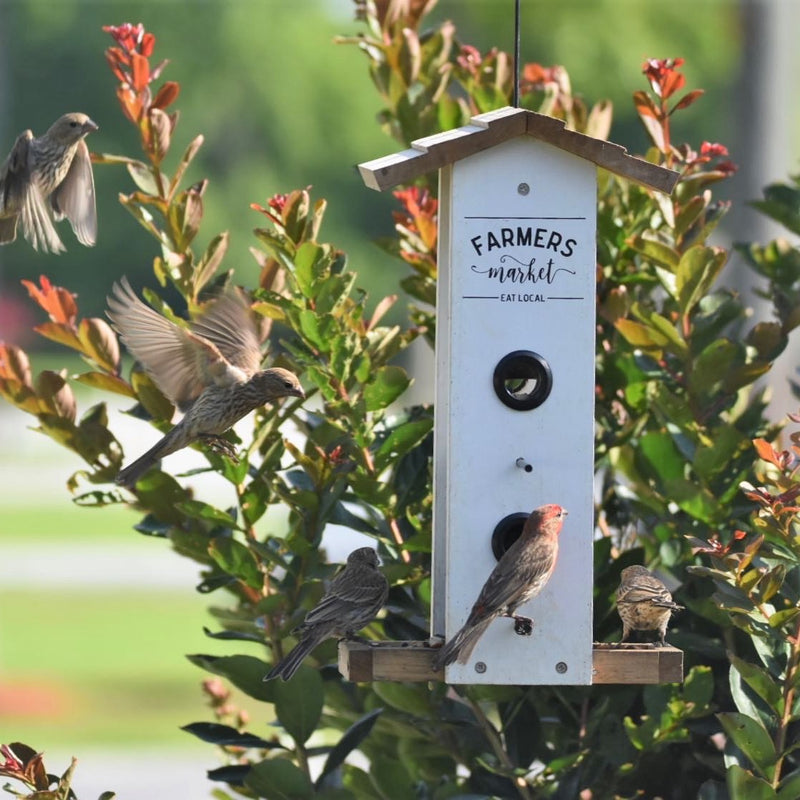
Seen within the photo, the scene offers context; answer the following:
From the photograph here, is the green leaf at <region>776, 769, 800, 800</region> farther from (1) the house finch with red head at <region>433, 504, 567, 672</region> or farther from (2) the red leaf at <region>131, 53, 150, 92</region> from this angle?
(2) the red leaf at <region>131, 53, 150, 92</region>

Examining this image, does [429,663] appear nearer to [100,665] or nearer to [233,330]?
[233,330]

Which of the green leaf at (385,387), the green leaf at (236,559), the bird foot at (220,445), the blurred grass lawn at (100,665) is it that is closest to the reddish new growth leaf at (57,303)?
the bird foot at (220,445)

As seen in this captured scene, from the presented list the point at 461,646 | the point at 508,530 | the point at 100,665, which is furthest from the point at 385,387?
the point at 100,665

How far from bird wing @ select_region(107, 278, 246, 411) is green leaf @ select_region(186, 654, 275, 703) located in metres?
0.66

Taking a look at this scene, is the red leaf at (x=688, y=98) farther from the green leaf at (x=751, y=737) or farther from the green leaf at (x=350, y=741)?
the green leaf at (x=350, y=741)

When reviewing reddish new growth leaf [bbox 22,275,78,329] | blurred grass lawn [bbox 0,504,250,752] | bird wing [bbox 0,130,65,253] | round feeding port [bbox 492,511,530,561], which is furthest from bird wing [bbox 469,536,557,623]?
blurred grass lawn [bbox 0,504,250,752]

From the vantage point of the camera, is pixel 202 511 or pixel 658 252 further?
pixel 658 252

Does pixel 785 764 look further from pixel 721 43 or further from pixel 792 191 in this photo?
pixel 721 43

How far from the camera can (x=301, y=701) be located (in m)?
3.62

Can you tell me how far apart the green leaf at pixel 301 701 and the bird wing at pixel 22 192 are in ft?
4.29

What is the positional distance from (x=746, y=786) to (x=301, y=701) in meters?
1.03

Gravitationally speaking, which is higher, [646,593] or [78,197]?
[78,197]

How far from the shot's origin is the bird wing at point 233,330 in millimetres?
3945

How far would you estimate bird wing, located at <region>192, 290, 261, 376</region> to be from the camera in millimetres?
3945
